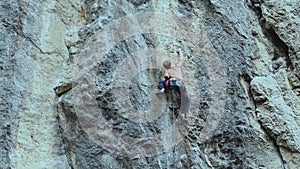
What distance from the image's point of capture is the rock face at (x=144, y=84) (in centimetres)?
404

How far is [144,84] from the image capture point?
171 inches

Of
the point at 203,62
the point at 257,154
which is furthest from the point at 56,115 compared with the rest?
the point at 257,154

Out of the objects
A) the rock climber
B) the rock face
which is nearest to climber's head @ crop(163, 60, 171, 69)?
the rock climber

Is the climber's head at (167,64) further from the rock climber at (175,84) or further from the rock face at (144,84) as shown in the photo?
the rock face at (144,84)

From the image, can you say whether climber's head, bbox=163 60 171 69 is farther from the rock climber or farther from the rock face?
the rock face

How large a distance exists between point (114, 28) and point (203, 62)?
3.69 ft

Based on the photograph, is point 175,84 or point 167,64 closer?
point 175,84

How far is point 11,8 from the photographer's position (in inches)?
178

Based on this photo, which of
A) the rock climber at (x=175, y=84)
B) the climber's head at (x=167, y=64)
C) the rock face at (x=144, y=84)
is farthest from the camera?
the climber's head at (x=167, y=64)

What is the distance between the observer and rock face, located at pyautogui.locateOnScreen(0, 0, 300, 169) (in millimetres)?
4043

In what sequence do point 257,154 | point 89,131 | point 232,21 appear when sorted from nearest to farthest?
1. point 89,131
2. point 257,154
3. point 232,21

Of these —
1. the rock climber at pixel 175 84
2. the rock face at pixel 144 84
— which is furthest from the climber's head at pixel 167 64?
the rock face at pixel 144 84

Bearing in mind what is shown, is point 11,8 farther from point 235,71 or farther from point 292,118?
point 292,118

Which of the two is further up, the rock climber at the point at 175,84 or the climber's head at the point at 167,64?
the climber's head at the point at 167,64
